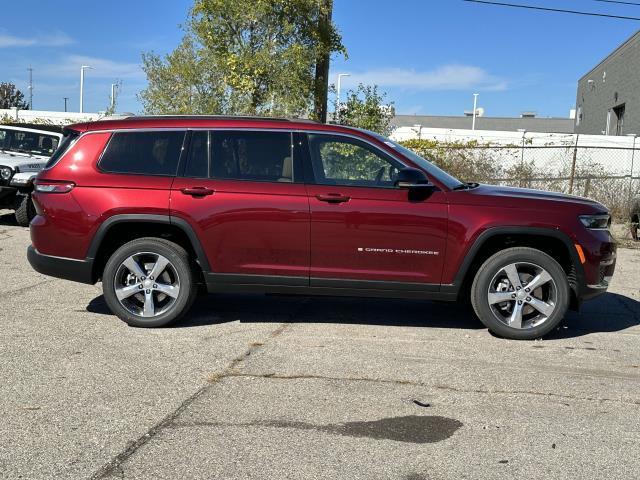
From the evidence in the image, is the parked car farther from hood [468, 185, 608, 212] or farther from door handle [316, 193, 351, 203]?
hood [468, 185, 608, 212]

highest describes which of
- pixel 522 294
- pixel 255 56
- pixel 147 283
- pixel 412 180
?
pixel 255 56

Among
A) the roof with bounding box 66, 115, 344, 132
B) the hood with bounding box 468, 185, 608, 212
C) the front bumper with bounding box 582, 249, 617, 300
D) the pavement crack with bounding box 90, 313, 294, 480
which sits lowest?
the pavement crack with bounding box 90, 313, 294, 480

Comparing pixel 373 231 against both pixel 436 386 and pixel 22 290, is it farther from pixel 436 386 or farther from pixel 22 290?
pixel 22 290

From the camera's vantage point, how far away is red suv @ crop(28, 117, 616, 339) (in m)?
5.86

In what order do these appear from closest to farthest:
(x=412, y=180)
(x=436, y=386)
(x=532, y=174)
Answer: (x=436, y=386) → (x=412, y=180) → (x=532, y=174)

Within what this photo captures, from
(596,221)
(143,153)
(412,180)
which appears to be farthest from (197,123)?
(596,221)

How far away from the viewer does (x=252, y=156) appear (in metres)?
6.10

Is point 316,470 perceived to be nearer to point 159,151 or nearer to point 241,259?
point 241,259

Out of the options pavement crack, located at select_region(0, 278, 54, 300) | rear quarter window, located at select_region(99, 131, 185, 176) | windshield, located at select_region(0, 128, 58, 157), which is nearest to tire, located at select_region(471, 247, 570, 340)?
rear quarter window, located at select_region(99, 131, 185, 176)

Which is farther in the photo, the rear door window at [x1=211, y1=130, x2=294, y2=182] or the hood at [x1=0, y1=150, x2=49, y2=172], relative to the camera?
the hood at [x1=0, y1=150, x2=49, y2=172]

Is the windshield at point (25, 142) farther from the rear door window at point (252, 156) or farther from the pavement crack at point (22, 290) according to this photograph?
the rear door window at point (252, 156)

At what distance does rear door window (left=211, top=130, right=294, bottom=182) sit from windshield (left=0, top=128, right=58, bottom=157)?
8.77 meters

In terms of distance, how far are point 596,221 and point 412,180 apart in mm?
1743

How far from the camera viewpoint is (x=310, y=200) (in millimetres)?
5867
